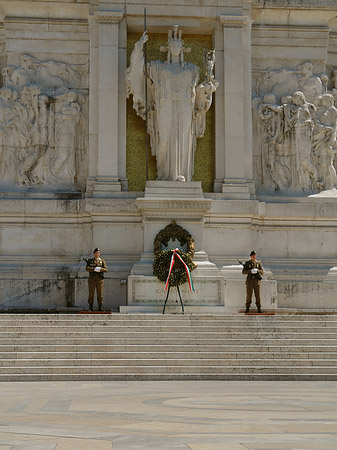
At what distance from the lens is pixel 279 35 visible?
26.8 metres

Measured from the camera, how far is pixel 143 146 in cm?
2538

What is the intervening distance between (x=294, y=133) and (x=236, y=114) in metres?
2.12

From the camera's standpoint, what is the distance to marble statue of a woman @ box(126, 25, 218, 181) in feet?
79.2

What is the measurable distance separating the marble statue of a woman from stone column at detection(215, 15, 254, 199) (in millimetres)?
1076

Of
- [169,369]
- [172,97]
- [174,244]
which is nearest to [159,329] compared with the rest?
[169,369]

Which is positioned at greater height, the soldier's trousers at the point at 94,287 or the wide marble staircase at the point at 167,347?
the soldier's trousers at the point at 94,287

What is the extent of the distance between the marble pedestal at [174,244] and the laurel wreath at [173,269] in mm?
357

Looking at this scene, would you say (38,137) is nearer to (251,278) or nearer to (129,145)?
(129,145)

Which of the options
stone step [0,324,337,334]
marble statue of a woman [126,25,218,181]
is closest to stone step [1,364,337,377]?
stone step [0,324,337,334]

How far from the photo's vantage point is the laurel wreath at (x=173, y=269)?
2159cm

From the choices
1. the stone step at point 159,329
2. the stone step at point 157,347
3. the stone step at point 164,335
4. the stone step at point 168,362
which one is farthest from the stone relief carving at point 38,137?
the stone step at point 168,362

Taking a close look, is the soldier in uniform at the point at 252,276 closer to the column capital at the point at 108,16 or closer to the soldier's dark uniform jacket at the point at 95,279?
the soldier's dark uniform jacket at the point at 95,279

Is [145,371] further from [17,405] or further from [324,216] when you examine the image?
[324,216]

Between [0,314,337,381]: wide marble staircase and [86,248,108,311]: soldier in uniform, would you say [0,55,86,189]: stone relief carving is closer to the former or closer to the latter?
[86,248,108,311]: soldier in uniform
